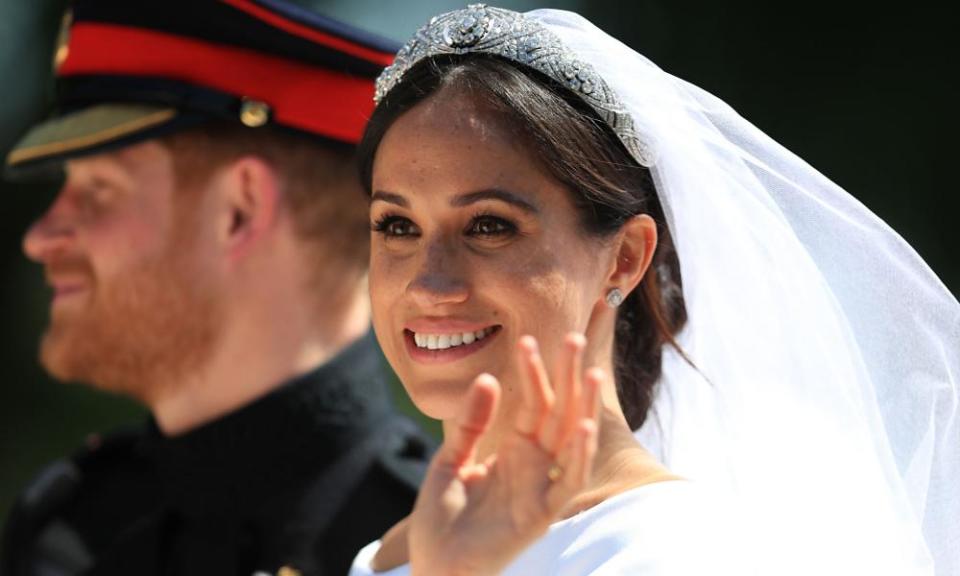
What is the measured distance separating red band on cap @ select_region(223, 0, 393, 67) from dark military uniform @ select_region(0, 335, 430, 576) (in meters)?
0.65

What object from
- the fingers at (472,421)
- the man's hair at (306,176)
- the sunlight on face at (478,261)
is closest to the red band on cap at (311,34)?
the man's hair at (306,176)

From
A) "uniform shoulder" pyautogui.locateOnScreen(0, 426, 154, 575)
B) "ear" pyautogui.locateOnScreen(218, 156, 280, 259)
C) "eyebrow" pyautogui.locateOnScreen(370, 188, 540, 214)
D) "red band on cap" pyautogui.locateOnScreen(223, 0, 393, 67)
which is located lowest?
"uniform shoulder" pyautogui.locateOnScreen(0, 426, 154, 575)

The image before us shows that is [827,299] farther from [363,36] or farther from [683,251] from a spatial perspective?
[363,36]

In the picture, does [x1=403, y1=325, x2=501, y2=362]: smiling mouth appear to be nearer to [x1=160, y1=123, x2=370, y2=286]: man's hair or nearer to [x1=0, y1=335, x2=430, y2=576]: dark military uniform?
[x1=0, y1=335, x2=430, y2=576]: dark military uniform

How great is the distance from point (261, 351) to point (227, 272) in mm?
201

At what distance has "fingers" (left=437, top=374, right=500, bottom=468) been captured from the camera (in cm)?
212

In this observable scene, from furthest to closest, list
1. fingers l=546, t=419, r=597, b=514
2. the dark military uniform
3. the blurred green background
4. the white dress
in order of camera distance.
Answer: the blurred green background
the dark military uniform
the white dress
fingers l=546, t=419, r=597, b=514

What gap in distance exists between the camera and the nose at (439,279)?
253 centimetres

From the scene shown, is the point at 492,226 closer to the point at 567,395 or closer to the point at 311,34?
the point at 567,395

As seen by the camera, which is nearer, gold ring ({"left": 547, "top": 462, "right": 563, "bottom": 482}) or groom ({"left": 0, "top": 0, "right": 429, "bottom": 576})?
gold ring ({"left": 547, "top": 462, "right": 563, "bottom": 482})

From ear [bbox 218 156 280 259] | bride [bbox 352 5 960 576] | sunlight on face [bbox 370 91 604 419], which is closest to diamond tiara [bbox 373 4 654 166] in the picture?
bride [bbox 352 5 960 576]

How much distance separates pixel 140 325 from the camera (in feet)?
13.0

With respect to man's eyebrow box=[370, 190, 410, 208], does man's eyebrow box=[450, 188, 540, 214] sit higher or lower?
higher

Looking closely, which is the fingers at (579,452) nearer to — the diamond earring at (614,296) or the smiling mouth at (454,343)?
the smiling mouth at (454,343)
